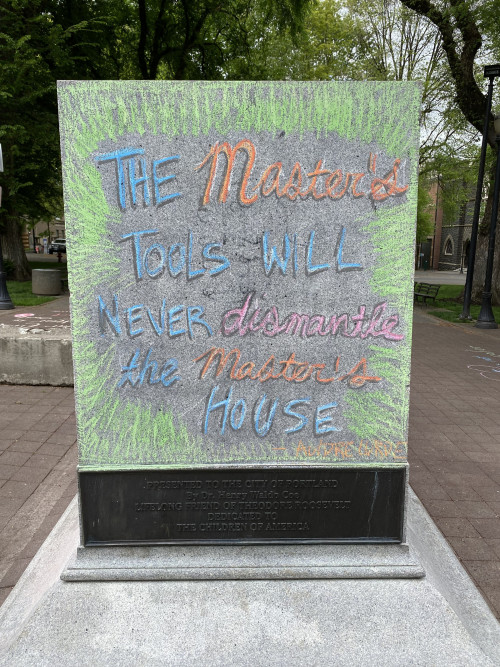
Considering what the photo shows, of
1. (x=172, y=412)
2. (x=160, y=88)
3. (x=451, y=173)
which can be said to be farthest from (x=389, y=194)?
(x=451, y=173)

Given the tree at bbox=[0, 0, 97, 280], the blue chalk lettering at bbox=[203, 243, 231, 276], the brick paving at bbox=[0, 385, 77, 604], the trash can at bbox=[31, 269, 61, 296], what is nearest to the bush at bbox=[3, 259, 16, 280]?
the tree at bbox=[0, 0, 97, 280]

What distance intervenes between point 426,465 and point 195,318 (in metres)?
3.09

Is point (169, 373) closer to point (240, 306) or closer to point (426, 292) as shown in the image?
point (240, 306)

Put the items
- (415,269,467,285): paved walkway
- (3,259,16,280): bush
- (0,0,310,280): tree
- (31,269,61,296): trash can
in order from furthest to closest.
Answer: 1. (415,269,467,285): paved walkway
2. (3,259,16,280): bush
3. (31,269,61,296): trash can
4. (0,0,310,280): tree

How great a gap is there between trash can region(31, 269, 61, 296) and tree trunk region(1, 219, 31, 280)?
3849 millimetres

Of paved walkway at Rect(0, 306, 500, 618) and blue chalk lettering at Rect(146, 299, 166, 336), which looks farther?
paved walkway at Rect(0, 306, 500, 618)

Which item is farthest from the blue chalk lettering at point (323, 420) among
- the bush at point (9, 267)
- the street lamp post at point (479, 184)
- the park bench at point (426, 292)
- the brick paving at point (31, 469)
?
the bush at point (9, 267)

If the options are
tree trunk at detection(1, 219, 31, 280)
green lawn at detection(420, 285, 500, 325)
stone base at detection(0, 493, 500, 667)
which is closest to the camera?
stone base at detection(0, 493, 500, 667)

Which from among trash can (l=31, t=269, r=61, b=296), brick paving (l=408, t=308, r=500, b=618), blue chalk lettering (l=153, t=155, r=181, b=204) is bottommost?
brick paving (l=408, t=308, r=500, b=618)

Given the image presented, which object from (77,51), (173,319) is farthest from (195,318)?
(77,51)

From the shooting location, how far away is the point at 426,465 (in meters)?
4.52

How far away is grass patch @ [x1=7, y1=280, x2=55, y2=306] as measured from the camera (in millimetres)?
13152

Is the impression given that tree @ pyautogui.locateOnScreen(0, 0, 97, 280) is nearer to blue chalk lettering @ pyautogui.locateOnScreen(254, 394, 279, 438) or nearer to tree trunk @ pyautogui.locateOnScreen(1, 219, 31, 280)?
tree trunk @ pyautogui.locateOnScreen(1, 219, 31, 280)

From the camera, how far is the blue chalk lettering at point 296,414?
2.47 m
